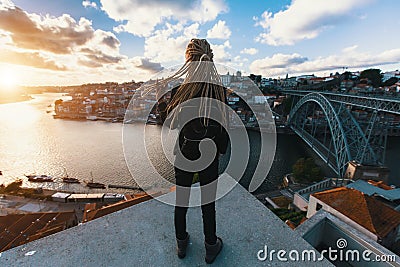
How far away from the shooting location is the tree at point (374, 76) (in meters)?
22.8

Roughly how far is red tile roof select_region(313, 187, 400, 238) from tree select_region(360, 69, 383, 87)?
84.4ft

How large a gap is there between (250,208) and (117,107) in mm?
28370

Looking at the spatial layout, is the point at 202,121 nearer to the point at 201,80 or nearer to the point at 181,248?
the point at 201,80

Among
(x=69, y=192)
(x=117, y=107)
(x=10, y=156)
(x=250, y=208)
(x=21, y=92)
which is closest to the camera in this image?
(x=250, y=208)

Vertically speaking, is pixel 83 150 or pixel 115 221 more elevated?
pixel 115 221

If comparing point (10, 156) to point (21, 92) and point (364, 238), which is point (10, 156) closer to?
point (364, 238)

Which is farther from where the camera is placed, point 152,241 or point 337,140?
point 337,140

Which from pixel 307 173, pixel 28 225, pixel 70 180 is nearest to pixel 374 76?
pixel 307 173

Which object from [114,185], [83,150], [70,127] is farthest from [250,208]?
[70,127]

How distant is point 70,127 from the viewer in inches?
789

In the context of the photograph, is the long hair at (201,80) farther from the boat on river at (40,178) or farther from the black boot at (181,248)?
the boat on river at (40,178)

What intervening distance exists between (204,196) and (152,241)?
39 centimetres

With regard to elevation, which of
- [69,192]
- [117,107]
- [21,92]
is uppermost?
[21,92]

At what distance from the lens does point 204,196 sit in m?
0.87
